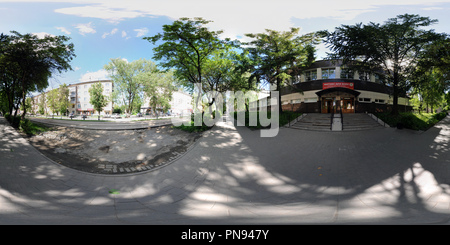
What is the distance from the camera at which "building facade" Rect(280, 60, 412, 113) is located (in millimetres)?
17516

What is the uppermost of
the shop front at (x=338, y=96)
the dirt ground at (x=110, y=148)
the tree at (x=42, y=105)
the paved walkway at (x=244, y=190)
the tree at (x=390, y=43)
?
the tree at (x=390, y=43)

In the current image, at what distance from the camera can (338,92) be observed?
17.7 metres

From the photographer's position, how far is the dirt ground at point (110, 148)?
15.7ft

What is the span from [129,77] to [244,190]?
1150 centimetres

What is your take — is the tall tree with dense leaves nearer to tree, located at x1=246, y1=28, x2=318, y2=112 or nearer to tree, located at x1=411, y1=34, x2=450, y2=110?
tree, located at x1=246, y1=28, x2=318, y2=112

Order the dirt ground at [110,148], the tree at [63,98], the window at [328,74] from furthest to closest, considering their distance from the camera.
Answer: the window at [328,74], the tree at [63,98], the dirt ground at [110,148]

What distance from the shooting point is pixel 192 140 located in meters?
7.86

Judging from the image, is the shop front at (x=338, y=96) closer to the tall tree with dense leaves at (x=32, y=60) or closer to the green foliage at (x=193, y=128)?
the green foliage at (x=193, y=128)

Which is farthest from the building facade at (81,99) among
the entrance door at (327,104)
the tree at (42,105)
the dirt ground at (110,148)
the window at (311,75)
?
the entrance door at (327,104)

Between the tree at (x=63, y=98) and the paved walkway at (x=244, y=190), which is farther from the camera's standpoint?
the tree at (x=63, y=98)

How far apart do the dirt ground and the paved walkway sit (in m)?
0.40

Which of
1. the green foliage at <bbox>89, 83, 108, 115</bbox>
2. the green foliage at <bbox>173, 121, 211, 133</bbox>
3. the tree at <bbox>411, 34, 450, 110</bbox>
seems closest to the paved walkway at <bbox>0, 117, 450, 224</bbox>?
the green foliage at <bbox>173, 121, 211, 133</bbox>

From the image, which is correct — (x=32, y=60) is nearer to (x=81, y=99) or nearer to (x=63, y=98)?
(x=63, y=98)

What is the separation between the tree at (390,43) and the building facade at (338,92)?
7.07 meters
